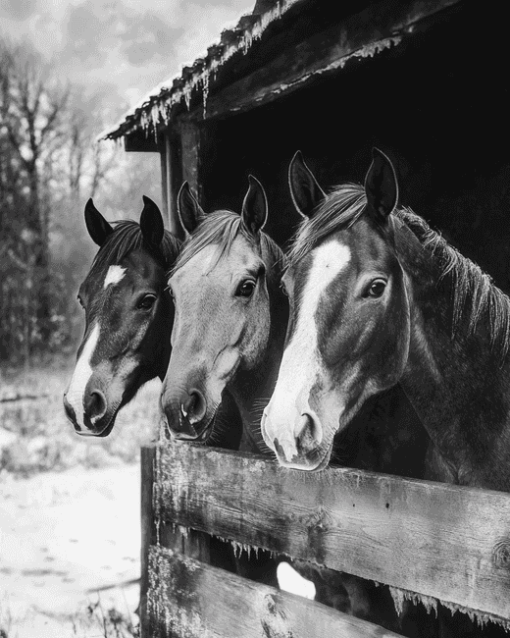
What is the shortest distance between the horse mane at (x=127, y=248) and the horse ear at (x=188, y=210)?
0.17 meters

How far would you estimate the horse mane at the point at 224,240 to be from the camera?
2.95 m

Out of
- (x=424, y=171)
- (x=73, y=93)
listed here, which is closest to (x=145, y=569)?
(x=424, y=171)

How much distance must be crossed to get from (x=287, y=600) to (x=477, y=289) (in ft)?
4.51

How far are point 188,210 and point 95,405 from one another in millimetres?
1111

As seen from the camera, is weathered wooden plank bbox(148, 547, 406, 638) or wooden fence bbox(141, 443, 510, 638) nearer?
wooden fence bbox(141, 443, 510, 638)

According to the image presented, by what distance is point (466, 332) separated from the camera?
242 cm

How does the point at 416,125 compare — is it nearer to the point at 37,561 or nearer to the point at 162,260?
the point at 162,260

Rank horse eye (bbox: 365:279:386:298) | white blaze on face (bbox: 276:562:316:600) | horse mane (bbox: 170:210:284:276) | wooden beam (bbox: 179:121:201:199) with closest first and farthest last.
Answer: horse eye (bbox: 365:279:386:298) < horse mane (bbox: 170:210:284:276) < wooden beam (bbox: 179:121:201:199) < white blaze on face (bbox: 276:562:316:600)

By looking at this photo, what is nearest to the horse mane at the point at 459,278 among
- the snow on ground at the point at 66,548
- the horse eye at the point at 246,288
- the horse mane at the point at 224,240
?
the horse eye at the point at 246,288

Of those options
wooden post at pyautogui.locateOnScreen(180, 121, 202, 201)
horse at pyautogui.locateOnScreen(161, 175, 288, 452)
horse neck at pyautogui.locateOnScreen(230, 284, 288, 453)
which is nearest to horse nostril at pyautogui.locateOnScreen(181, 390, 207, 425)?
horse at pyautogui.locateOnScreen(161, 175, 288, 452)

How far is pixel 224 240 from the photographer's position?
294 cm

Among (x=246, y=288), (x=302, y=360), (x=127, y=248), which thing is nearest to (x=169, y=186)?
(x=127, y=248)

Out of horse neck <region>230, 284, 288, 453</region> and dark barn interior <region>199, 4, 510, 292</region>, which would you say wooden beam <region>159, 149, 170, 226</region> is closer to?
dark barn interior <region>199, 4, 510, 292</region>

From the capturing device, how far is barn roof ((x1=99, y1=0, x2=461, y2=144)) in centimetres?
258
